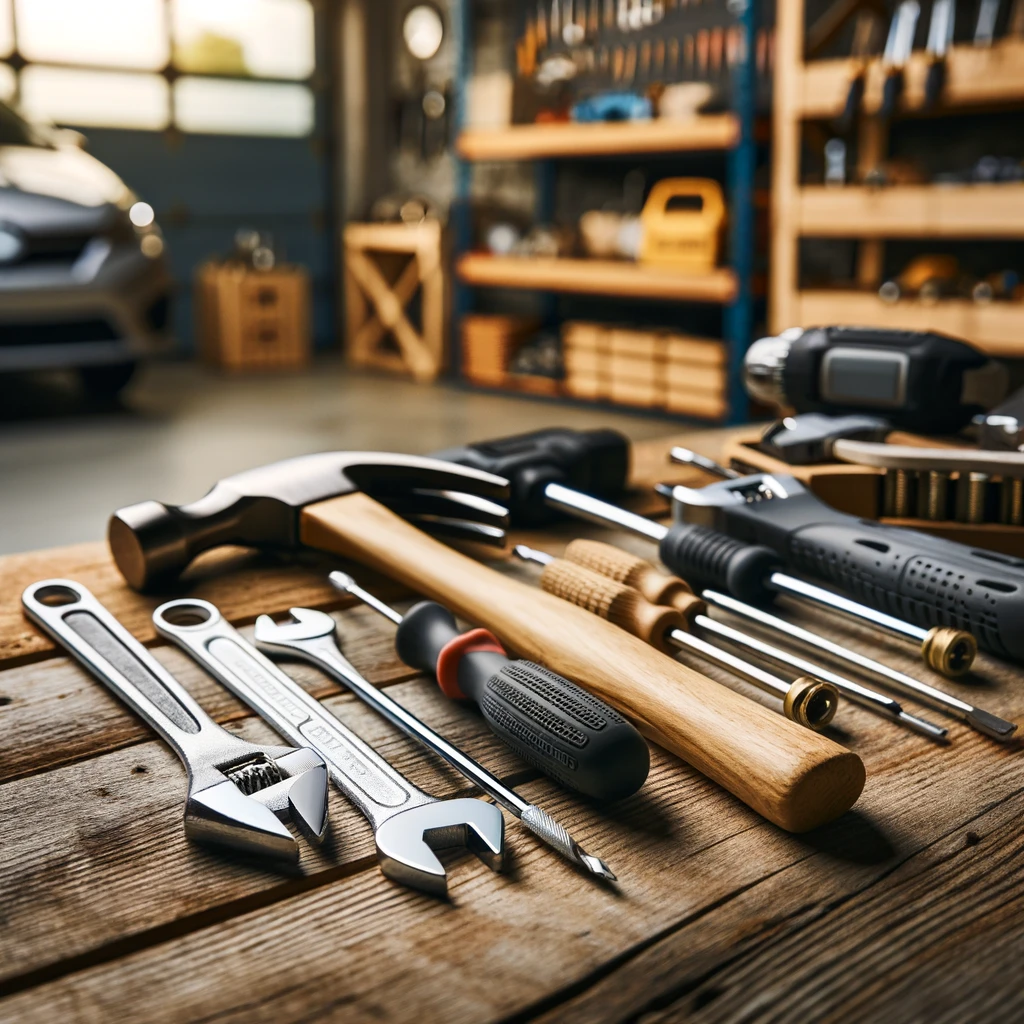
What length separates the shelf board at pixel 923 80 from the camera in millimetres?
3447

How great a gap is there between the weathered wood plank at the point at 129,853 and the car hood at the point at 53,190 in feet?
13.3

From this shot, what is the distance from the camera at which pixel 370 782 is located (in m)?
0.63

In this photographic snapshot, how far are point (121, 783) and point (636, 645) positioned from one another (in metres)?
0.33

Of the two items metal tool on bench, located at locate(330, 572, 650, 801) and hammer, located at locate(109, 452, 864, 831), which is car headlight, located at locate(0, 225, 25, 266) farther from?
metal tool on bench, located at locate(330, 572, 650, 801)

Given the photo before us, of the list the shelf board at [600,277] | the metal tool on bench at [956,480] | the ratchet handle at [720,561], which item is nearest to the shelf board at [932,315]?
the shelf board at [600,277]

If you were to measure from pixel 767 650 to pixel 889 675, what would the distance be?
3.3 inches

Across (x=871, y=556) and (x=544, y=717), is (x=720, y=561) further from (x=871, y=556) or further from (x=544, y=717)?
(x=544, y=717)

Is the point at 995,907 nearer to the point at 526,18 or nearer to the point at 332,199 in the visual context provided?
the point at 526,18

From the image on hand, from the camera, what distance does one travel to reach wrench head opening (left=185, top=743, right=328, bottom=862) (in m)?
0.56

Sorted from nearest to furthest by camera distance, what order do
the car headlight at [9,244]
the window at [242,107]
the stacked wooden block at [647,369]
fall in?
the car headlight at [9,244] → the stacked wooden block at [647,369] → the window at [242,107]

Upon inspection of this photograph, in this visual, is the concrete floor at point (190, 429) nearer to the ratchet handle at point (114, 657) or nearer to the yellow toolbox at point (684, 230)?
the yellow toolbox at point (684, 230)

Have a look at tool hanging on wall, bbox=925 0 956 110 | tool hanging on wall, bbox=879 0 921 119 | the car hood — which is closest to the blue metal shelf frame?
tool hanging on wall, bbox=879 0 921 119

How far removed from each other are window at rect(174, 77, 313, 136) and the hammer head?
6.23m

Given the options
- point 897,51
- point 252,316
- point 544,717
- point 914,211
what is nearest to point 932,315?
point 914,211
